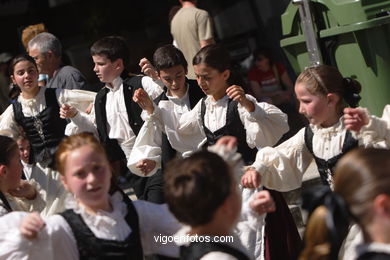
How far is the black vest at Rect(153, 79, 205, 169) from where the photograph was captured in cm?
557

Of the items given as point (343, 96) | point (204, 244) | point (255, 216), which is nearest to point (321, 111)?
point (343, 96)

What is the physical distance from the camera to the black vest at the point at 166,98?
18.3 feet

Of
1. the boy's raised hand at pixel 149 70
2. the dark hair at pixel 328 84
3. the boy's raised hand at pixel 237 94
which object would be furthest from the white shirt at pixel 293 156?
the boy's raised hand at pixel 149 70

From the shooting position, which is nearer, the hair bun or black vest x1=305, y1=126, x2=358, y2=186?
black vest x1=305, y1=126, x2=358, y2=186

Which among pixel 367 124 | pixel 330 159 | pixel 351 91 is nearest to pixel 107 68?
pixel 351 91

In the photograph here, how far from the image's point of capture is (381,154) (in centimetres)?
300

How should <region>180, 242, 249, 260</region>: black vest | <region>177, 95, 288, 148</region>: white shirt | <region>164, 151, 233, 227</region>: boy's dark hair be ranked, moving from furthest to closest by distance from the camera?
<region>177, 95, 288, 148</region>: white shirt < <region>180, 242, 249, 260</region>: black vest < <region>164, 151, 233, 227</region>: boy's dark hair

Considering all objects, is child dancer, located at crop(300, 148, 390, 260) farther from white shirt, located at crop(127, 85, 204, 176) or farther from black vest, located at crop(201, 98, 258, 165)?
white shirt, located at crop(127, 85, 204, 176)

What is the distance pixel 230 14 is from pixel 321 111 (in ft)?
22.9

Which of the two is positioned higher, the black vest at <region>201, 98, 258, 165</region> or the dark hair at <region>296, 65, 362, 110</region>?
the dark hair at <region>296, 65, 362, 110</region>

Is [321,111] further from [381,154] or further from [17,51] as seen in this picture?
[17,51]

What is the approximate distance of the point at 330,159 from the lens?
4418mm

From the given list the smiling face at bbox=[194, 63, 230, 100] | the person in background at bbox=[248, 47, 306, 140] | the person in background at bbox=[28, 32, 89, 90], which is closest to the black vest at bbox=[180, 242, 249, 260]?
the smiling face at bbox=[194, 63, 230, 100]

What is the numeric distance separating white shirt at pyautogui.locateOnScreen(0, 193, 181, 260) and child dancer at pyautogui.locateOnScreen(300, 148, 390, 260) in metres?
0.81
